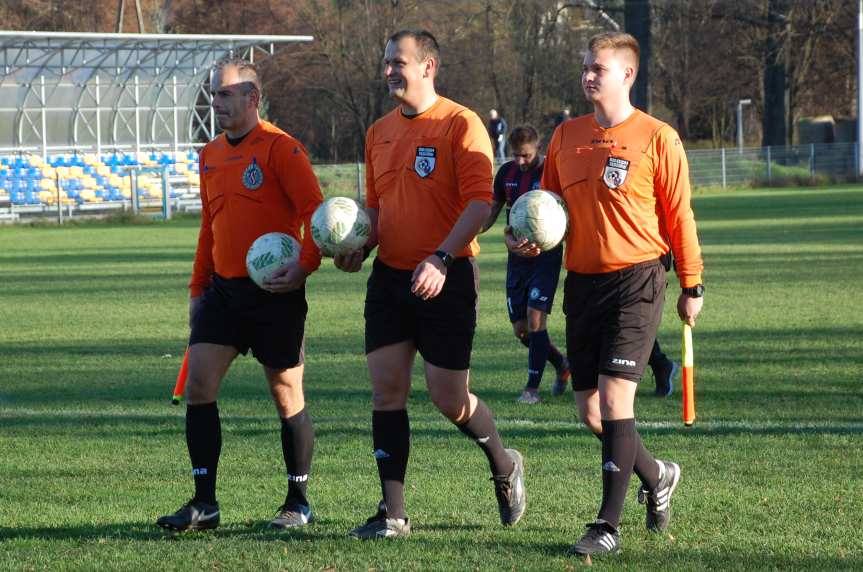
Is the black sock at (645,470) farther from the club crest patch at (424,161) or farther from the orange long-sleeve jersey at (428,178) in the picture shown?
the club crest patch at (424,161)

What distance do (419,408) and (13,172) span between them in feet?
107

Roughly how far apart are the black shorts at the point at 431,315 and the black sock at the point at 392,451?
0.31 meters

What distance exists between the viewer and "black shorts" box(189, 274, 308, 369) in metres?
5.89

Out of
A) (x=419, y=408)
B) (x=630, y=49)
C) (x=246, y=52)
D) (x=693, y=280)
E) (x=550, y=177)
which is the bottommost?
(x=419, y=408)

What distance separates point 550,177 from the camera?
577 cm

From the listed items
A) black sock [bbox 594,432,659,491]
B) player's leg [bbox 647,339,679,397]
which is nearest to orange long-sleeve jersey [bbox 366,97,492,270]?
black sock [bbox 594,432,659,491]

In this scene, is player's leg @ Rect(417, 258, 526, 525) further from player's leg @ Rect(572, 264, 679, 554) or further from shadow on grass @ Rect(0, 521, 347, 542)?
shadow on grass @ Rect(0, 521, 347, 542)

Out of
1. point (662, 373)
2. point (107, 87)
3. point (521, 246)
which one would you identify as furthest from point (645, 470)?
point (107, 87)

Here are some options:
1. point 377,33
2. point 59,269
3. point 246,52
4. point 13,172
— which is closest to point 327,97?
point 377,33

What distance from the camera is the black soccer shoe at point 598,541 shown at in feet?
17.3

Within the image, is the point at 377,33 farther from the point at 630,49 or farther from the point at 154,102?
the point at 630,49

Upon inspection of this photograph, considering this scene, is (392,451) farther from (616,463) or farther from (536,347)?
(536,347)

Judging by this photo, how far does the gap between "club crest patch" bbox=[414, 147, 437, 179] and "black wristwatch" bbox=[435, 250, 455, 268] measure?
38 cm

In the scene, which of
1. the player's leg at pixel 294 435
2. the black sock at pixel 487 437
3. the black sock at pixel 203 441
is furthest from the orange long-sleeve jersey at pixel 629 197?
the black sock at pixel 203 441
